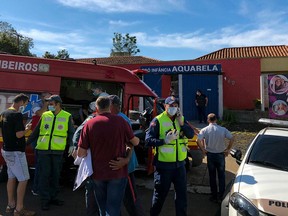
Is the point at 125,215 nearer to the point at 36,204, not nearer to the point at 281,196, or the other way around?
the point at 36,204

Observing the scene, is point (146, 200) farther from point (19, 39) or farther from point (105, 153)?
point (19, 39)

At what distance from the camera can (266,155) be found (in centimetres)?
458

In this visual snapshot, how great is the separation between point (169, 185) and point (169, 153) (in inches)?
17.3

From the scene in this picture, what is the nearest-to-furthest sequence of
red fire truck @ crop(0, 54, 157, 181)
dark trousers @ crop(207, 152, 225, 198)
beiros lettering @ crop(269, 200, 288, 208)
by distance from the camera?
beiros lettering @ crop(269, 200, 288, 208)
dark trousers @ crop(207, 152, 225, 198)
red fire truck @ crop(0, 54, 157, 181)

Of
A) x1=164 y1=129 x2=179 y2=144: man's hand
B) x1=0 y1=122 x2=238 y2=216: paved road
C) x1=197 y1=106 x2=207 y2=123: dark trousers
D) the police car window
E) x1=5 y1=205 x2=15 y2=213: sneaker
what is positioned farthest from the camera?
x1=197 y1=106 x2=207 y2=123: dark trousers

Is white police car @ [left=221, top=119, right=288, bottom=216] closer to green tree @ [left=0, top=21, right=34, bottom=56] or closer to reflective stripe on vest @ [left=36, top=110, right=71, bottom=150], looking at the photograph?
reflective stripe on vest @ [left=36, top=110, right=71, bottom=150]

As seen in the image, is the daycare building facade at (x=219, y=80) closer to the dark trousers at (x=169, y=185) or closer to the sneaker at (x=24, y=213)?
the sneaker at (x=24, y=213)


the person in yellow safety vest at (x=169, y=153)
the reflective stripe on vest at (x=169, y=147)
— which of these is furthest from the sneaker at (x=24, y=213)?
the reflective stripe on vest at (x=169, y=147)

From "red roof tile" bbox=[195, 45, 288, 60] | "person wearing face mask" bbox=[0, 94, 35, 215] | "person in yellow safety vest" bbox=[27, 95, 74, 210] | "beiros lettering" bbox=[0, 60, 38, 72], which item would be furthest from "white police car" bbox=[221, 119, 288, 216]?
"red roof tile" bbox=[195, 45, 288, 60]

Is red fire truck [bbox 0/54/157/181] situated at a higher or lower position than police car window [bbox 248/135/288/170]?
higher

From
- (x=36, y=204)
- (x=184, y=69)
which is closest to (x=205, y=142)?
(x=36, y=204)

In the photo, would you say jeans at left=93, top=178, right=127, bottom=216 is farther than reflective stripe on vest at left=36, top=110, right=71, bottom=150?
No

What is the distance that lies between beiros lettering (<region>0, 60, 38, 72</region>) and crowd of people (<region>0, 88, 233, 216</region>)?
0.62 meters

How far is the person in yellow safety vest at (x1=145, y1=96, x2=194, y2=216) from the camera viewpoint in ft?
14.4
